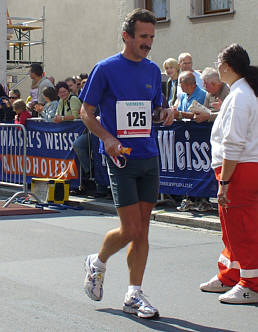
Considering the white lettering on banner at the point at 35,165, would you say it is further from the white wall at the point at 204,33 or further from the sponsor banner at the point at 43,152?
the white wall at the point at 204,33

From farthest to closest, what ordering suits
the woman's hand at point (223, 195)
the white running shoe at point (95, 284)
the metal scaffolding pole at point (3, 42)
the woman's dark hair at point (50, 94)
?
the metal scaffolding pole at point (3, 42), the woman's dark hair at point (50, 94), the woman's hand at point (223, 195), the white running shoe at point (95, 284)

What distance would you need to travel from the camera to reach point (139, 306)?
5.73m

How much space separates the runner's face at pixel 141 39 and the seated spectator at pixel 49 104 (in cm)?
847

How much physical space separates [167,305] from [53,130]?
8191 millimetres

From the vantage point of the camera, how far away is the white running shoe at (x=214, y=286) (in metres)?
6.58

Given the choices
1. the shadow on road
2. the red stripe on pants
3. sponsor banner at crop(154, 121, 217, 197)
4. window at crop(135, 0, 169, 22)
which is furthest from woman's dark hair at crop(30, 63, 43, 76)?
the shadow on road

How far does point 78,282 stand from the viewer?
6.89 meters

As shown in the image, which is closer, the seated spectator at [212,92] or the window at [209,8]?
the seated spectator at [212,92]

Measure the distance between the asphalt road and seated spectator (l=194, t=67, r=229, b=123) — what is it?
1.56 m

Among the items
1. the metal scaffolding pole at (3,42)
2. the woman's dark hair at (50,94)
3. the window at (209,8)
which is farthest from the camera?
the metal scaffolding pole at (3,42)

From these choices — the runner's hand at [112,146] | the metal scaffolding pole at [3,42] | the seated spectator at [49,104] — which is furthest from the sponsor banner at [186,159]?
the metal scaffolding pole at [3,42]

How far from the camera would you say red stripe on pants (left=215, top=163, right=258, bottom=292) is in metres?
6.11

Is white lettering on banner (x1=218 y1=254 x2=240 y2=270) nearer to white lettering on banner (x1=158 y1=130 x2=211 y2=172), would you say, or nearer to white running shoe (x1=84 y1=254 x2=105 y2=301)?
white running shoe (x1=84 y1=254 x2=105 y2=301)

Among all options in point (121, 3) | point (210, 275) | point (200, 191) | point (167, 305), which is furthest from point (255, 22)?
point (167, 305)
